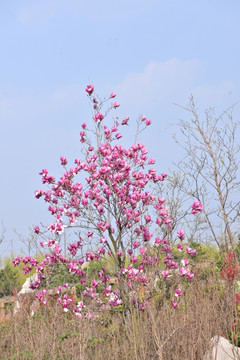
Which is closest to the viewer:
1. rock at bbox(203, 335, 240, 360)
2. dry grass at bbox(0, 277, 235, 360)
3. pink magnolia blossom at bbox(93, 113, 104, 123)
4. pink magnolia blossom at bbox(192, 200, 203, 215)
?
dry grass at bbox(0, 277, 235, 360)

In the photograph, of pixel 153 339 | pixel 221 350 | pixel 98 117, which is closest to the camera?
pixel 153 339

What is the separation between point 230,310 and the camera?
19.8 feet

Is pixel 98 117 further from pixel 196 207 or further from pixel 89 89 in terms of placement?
pixel 196 207

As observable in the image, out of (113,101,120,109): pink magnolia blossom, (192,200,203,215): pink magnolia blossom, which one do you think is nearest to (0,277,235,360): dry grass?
(192,200,203,215): pink magnolia blossom

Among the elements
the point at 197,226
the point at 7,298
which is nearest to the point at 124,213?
the point at 197,226

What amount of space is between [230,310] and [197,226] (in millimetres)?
4237

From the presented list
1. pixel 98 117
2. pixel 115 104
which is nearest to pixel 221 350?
pixel 98 117

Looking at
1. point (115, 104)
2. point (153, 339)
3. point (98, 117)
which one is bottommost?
point (153, 339)

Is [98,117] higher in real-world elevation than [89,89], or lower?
lower

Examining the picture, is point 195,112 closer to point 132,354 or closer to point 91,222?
point 91,222

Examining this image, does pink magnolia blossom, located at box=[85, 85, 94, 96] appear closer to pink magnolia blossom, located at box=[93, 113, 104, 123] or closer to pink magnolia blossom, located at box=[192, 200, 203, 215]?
pink magnolia blossom, located at box=[93, 113, 104, 123]

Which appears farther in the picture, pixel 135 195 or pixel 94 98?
pixel 94 98

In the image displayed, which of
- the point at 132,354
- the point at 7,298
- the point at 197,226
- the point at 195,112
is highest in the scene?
the point at 195,112

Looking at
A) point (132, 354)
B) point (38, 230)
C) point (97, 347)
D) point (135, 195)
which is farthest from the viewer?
→ point (38, 230)
